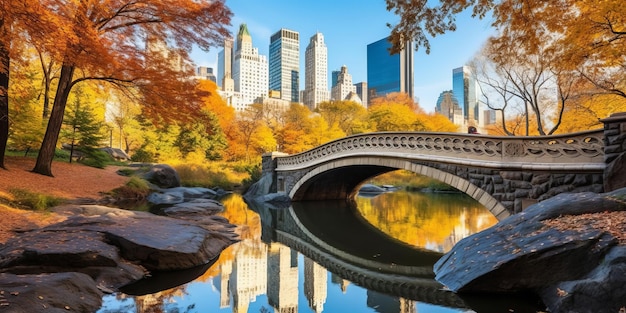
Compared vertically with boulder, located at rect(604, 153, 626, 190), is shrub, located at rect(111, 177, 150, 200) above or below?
below

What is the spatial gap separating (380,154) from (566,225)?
8278 mm

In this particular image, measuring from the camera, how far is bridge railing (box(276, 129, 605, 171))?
6.95 meters

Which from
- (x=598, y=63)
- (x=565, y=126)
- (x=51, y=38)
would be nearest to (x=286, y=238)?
→ (x=51, y=38)

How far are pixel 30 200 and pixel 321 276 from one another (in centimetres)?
734

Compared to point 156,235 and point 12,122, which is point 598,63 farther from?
point 12,122

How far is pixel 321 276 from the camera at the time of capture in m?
6.18

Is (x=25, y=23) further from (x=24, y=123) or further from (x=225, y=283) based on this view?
(x=24, y=123)

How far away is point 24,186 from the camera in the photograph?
10219mm

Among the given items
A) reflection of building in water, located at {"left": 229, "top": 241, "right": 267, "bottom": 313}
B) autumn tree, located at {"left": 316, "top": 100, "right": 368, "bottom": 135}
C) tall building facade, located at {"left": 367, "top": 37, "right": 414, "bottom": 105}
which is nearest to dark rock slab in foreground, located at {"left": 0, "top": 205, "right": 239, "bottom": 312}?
reflection of building in water, located at {"left": 229, "top": 241, "right": 267, "bottom": 313}

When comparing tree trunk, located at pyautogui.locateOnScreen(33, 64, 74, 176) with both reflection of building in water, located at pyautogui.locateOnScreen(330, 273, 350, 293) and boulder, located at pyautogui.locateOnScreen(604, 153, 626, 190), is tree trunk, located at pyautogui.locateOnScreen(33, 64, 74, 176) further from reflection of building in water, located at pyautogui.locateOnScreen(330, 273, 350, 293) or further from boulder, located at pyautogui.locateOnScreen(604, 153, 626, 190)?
boulder, located at pyautogui.locateOnScreen(604, 153, 626, 190)

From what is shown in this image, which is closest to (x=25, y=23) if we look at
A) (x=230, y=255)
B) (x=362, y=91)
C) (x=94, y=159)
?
(x=230, y=255)

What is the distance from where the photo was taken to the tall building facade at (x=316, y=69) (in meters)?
105

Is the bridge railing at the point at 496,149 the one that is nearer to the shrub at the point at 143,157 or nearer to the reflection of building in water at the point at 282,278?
the reflection of building in water at the point at 282,278

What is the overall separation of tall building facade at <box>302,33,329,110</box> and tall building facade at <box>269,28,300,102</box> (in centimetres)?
796
